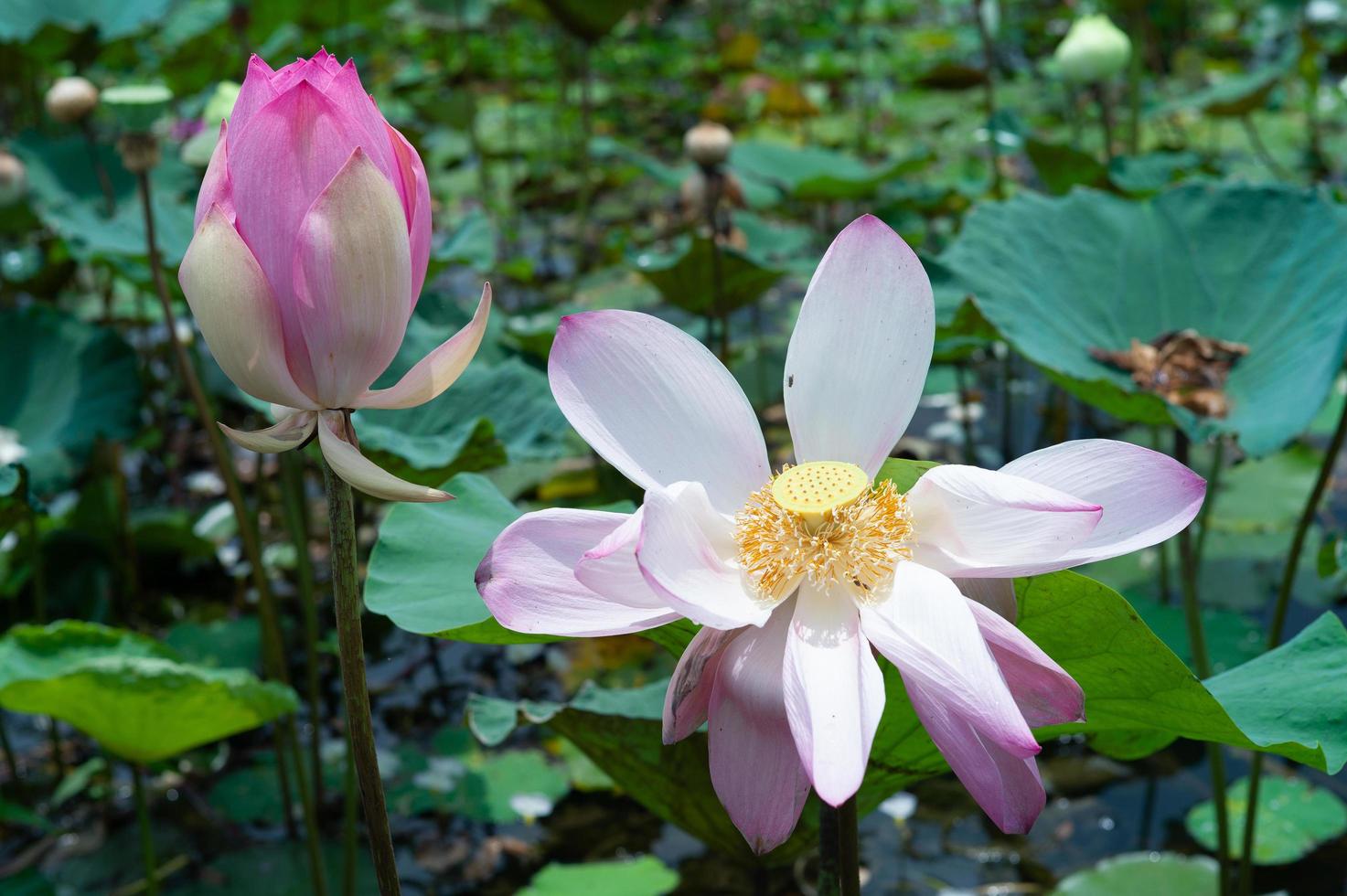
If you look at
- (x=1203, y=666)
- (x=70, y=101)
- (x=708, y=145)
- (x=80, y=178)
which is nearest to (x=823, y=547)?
(x=1203, y=666)

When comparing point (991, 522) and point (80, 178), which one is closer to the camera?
point (991, 522)

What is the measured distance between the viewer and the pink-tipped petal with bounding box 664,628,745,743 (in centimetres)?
63

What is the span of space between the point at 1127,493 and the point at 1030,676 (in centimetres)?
11

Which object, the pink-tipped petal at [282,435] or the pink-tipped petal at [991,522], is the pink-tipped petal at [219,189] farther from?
the pink-tipped petal at [991,522]

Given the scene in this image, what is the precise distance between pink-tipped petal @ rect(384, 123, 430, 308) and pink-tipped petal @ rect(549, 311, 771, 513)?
0.09 m

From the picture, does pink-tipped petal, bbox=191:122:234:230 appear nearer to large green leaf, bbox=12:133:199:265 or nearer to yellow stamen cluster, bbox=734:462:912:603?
yellow stamen cluster, bbox=734:462:912:603

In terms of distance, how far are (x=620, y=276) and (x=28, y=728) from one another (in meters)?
1.79

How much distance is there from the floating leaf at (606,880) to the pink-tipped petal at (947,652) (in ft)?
3.33

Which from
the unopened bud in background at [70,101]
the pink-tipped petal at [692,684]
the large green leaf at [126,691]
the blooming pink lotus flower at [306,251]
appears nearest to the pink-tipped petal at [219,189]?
the blooming pink lotus flower at [306,251]

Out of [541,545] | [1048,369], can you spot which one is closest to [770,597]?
[541,545]

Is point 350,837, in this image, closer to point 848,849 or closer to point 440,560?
point 440,560

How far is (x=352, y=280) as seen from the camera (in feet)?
2.05

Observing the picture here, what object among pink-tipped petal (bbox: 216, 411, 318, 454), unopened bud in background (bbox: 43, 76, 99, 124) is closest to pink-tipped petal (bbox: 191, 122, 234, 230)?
pink-tipped petal (bbox: 216, 411, 318, 454)

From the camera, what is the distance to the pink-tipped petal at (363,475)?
0.63 meters
